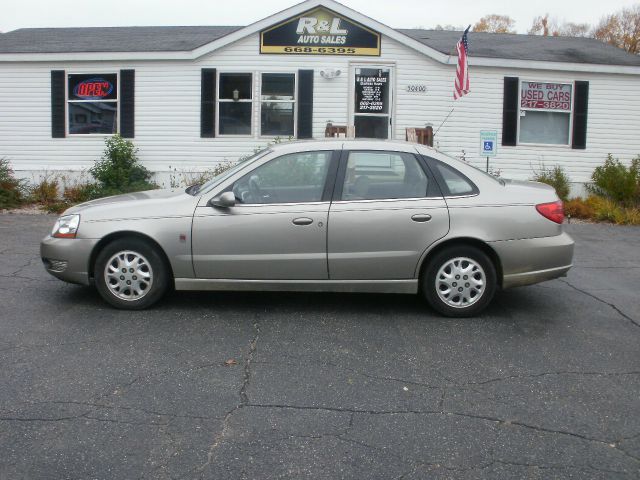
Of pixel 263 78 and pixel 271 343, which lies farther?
pixel 263 78

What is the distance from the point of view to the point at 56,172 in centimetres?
1577

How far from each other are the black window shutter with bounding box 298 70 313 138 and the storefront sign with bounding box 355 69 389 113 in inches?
39.1

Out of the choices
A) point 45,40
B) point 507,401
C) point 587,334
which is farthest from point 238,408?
point 45,40

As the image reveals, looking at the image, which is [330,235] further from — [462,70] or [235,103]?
[235,103]

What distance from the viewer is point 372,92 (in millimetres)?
15477

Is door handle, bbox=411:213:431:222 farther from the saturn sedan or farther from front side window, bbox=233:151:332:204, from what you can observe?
front side window, bbox=233:151:332:204

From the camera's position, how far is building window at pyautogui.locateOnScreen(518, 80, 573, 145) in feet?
51.6

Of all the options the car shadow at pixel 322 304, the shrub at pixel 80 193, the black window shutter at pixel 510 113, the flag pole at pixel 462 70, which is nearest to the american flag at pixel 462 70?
the flag pole at pixel 462 70

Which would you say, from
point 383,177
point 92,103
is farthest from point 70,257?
point 92,103

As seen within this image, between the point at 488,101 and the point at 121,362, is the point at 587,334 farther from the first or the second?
the point at 488,101

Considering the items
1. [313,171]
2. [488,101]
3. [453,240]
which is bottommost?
[453,240]

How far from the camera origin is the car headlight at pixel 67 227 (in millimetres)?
6531

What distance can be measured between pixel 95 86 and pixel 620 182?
11080 millimetres

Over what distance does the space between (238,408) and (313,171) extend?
107 inches
